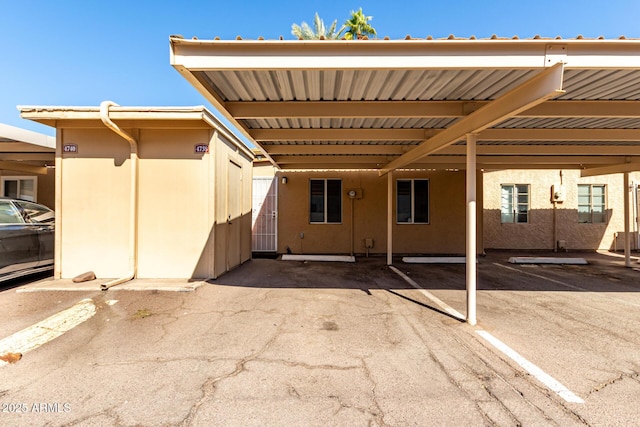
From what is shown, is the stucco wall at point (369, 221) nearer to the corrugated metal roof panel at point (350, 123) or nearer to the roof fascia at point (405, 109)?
the corrugated metal roof panel at point (350, 123)

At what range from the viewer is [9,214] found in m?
5.04

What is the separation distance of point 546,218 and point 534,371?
1042cm

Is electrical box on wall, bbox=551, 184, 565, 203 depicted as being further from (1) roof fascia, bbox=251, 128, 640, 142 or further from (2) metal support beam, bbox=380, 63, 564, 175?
(2) metal support beam, bbox=380, 63, 564, 175

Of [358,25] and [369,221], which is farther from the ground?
[358,25]

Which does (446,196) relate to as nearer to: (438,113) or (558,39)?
(438,113)

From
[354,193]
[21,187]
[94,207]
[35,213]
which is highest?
[21,187]

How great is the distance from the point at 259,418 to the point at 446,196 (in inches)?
365

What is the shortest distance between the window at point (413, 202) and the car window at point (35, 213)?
924 centimetres

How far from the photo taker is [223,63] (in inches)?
115

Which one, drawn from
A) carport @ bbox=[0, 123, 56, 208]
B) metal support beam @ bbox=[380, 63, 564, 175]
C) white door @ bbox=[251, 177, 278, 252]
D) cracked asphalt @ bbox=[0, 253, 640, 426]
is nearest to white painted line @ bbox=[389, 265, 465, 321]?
cracked asphalt @ bbox=[0, 253, 640, 426]

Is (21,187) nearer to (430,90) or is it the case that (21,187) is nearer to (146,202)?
(146,202)

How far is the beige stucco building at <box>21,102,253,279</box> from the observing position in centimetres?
539

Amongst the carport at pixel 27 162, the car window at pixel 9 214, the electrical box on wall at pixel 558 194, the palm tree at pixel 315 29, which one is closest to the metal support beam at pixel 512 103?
the car window at pixel 9 214

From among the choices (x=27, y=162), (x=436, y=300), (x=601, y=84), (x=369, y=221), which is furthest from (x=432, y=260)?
(x=27, y=162)
